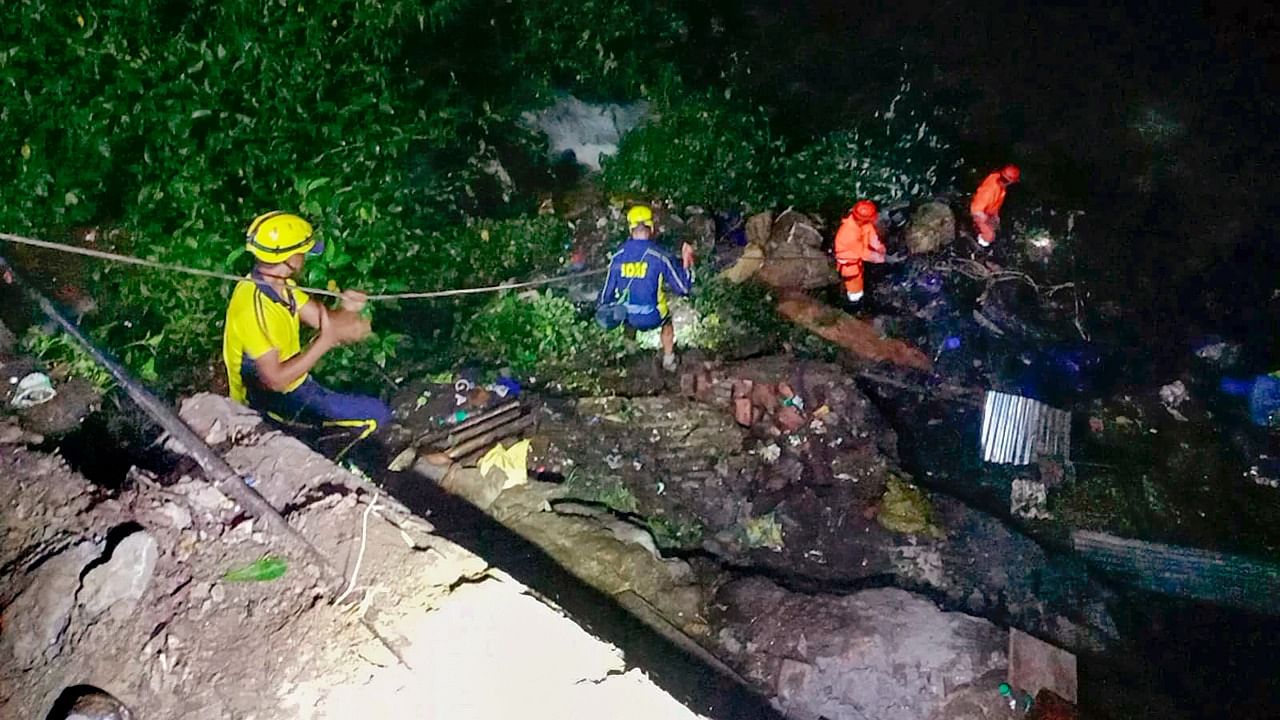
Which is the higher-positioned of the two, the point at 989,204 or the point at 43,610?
the point at 989,204

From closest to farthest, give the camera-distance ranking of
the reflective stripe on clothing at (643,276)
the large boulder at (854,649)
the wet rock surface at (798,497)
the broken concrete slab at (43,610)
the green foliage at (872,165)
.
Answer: the broken concrete slab at (43,610) < the large boulder at (854,649) < the wet rock surface at (798,497) < the reflective stripe on clothing at (643,276) < the green foliage at (872,165)

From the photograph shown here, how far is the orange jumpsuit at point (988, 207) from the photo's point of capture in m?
8.12

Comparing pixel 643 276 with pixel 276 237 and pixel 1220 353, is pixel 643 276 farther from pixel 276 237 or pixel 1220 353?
pixel 1220 353

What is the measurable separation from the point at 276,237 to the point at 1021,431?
558cm

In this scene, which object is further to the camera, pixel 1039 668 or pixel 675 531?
pixel 675 531

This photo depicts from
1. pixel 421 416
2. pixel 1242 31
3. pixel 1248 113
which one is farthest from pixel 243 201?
pixel 1242 31

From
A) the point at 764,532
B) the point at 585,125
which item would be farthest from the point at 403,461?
the point at 585,125

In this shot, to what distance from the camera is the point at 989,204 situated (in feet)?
26.8

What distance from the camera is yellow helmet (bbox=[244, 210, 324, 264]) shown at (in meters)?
4.03

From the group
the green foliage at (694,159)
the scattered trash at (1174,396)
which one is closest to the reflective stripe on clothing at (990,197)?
the green foliage at (694,159)

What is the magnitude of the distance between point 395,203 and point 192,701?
5079mm

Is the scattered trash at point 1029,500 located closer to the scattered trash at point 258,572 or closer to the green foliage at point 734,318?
the green foliage at point 734,318

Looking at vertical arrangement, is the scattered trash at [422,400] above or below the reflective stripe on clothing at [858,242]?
below

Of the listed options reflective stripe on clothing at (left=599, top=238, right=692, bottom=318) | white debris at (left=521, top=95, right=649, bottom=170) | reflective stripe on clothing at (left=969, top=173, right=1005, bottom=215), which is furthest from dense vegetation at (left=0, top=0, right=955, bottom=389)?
reflective stripe on clothing at (left=969, top=173, right=1005, bottom=215)
